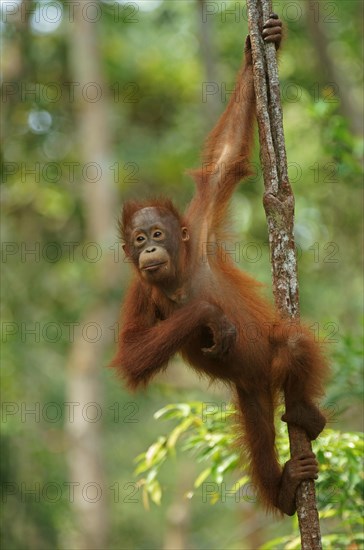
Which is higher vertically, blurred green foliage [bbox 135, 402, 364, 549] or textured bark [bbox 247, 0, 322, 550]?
textured bark [bbox 247, 0, 322, 550]

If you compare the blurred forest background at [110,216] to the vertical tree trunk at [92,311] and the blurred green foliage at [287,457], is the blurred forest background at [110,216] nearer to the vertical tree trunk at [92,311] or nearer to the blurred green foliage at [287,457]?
the vertical tree trunk at [92,311]

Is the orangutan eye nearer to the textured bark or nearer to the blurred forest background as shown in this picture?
the textured bark

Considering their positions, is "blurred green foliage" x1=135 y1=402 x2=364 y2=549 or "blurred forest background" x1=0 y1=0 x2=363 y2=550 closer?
"blurred green foliage" x1=135 y1=402 x2=364 y2=549

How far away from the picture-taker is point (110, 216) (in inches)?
519

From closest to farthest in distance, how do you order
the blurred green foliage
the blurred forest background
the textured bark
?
the textured bark, the blurred green foliage, the blurred forest background

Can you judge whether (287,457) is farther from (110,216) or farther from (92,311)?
(110,216)

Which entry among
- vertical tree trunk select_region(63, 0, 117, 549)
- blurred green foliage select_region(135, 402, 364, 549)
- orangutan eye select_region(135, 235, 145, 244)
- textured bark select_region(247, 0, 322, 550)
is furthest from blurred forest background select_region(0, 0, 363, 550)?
textured bark select_region(247, 0, 322, 550)

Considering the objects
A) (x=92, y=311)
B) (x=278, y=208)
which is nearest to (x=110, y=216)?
(x=92, y=311)

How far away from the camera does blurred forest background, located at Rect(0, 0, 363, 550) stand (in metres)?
10.0

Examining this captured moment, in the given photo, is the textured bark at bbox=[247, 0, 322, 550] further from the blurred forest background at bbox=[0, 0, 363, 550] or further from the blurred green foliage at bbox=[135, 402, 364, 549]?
the blurred forest background at bbox=[0, 0, 363, 550]

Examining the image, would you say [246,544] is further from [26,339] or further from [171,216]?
[171,216]

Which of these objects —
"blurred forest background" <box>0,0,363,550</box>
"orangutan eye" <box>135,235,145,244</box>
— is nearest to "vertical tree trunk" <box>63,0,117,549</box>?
"blurred forest background" <box>0,0,363,550</box>

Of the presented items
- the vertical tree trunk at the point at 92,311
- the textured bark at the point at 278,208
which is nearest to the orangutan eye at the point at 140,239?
the textured bark at the point at 278,208

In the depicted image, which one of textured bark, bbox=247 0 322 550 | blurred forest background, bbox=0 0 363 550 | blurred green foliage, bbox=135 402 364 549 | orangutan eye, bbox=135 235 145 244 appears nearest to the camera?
textured bark, bbox=247 0 322 550
